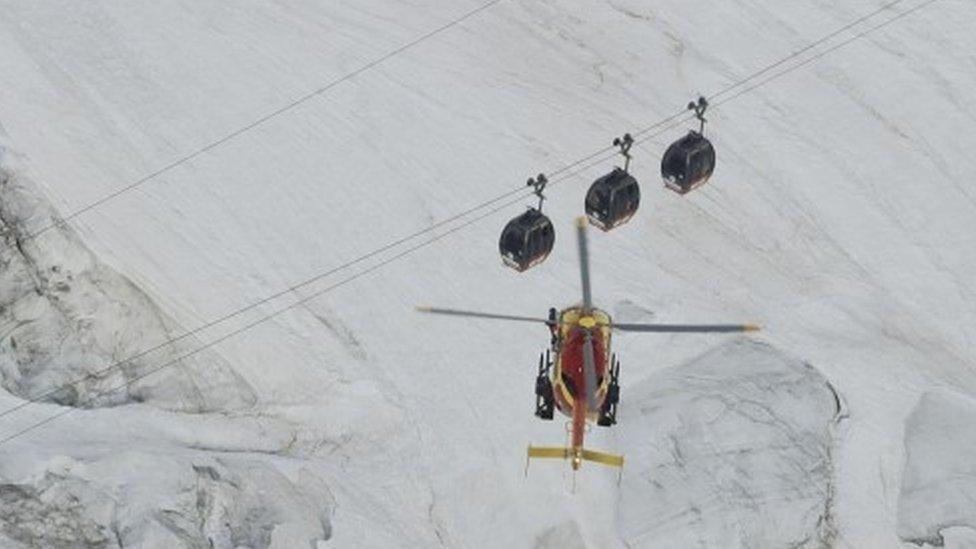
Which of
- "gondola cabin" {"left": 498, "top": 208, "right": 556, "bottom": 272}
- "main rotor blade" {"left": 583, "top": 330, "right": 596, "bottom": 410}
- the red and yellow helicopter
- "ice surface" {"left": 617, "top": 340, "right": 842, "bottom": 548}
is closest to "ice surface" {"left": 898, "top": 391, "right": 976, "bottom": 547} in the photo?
"ice surface" {"left": 617, "top": 340, "right": 842, "bottom": 548}

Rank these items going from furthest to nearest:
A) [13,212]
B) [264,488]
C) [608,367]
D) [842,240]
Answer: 1. [842,240]
2. [13,212]
3. [264,488]
4. [608,367]

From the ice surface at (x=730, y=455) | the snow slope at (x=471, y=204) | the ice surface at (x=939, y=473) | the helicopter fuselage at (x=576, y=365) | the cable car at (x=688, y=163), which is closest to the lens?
the helicopter fuselage at (x=576, y=365)

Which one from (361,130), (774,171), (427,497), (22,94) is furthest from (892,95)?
(22,94)

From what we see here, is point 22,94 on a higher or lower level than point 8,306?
higher

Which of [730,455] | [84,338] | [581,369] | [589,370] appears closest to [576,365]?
[581,369]

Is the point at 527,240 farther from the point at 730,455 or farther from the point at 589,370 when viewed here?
the point at 730,455

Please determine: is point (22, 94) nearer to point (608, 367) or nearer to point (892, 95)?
point (608, 367)

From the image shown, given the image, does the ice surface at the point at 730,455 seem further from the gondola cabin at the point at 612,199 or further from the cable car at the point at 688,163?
the gondola cabin at the point at 612,199

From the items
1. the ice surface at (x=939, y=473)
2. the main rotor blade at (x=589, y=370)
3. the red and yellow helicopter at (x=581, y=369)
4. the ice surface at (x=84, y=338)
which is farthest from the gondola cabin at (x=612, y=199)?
the ice surface at (x=939, y=473)
